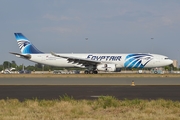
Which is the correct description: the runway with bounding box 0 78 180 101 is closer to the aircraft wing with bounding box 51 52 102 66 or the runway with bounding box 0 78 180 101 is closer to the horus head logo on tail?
the aircraft wing with bounding box 51 52 102 66

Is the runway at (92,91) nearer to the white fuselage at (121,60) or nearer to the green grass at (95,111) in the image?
the green grass at (95,111)

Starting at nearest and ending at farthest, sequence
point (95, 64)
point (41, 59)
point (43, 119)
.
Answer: point (43, 119) < point (95, 64) < point (41, 59)

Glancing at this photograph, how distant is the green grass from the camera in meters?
9.72

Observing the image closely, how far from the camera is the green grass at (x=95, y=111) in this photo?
9.72 metres

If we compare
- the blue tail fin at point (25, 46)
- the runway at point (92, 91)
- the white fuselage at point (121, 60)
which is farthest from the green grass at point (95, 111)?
the blue tail fin at point (25, 46)

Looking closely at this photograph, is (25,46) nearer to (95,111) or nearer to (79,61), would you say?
(79,61)

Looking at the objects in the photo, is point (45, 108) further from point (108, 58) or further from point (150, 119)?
point (108, 58)

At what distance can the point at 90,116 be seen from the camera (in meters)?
10.0

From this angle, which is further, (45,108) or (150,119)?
(45,108)

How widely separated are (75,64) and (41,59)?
6.21m

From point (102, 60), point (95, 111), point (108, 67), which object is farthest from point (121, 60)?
point (95, 111)

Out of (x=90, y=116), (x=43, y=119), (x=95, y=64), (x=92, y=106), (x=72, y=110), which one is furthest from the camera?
(x=95, y=64)

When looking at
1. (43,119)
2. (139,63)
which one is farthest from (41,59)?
(43,119)

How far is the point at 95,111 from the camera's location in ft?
36.8
